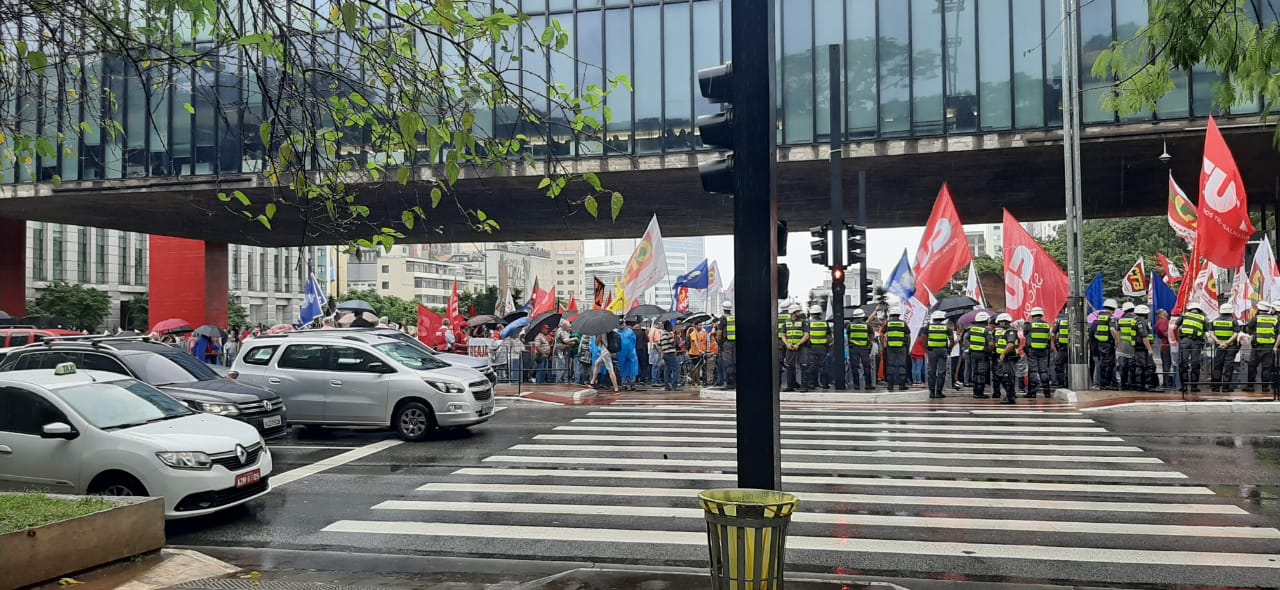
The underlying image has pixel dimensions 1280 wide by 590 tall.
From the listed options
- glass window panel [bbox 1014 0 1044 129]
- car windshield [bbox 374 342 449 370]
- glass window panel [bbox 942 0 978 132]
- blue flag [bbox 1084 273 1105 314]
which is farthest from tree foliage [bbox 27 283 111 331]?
blue flag [bbox 1084 273 1105 314]

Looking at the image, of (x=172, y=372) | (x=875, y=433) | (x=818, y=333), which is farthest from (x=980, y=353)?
(x=172, y=372)

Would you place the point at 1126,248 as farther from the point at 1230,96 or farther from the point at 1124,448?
the point at 1230,96

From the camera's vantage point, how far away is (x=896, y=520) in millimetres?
8656

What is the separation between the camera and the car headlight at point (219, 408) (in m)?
12.4

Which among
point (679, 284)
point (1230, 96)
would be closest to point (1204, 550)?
point (1230, 96)

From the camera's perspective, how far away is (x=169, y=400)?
33.4ft

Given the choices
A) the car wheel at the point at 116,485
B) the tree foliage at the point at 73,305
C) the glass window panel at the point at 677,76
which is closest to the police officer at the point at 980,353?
the glass window panel at the point at 677,76

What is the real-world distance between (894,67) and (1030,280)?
26.5 ft

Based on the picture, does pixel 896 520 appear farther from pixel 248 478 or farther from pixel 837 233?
pixel 837 233

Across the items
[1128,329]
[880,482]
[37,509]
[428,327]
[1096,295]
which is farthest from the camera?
[428,327]

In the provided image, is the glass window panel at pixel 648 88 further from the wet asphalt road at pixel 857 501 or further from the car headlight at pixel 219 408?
the car headlight at pixel 219 408

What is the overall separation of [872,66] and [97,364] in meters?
20.8

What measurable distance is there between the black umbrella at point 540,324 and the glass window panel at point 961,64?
11.9 meters

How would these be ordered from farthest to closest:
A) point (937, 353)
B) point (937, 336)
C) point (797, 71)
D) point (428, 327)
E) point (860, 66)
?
1. point (797, 71)
2. point (860, 66)
3. point (428, 327)
4. point (937, 353)
5. point (937, 336)
